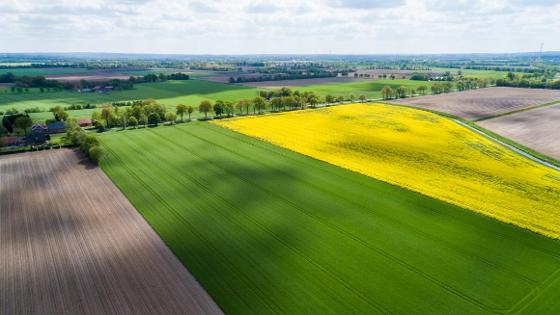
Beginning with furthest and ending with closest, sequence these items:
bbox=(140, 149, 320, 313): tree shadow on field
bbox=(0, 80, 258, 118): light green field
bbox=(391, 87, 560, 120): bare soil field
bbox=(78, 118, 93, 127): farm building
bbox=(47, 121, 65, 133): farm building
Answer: bbox=(0, 80, 258, 118): light green field, bbox=(391, 87, 560, 120): bare soil field, bbox=(78, 118, 93, 127): farm building, bbox=(47, 121, 65, 133): farm building, bbox=(140, 149, 320, 313): tree shadow on field

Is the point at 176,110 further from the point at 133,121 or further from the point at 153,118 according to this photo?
the point at 133,121

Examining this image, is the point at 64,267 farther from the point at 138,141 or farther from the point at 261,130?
the point at 261,130

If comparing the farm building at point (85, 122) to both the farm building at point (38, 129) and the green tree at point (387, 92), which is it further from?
the green tree at point (387, 92)

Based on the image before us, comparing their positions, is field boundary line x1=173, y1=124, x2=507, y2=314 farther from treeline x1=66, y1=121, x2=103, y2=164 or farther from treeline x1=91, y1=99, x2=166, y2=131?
treeline x1=91, y1=99, x2=166, y2=131

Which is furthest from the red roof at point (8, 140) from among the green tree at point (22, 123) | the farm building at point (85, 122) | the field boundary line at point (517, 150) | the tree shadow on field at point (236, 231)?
the field boundary line at point (517, 150)

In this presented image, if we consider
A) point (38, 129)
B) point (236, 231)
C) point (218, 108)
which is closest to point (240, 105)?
point (218, 108)

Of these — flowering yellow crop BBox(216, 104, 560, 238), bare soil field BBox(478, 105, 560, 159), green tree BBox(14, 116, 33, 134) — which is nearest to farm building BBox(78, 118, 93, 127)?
green tree BBox(14, 116, 33, 134)
